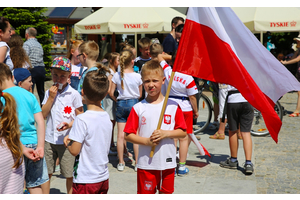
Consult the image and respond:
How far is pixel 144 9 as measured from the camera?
1162 centimetres

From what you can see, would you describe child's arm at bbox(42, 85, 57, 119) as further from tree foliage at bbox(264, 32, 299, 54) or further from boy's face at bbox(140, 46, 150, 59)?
tree foliage at bbox(264, 32, 299, 54)

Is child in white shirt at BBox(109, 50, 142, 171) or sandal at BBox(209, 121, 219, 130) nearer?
child in white shirt at BBox(109, 50, 142, 171)

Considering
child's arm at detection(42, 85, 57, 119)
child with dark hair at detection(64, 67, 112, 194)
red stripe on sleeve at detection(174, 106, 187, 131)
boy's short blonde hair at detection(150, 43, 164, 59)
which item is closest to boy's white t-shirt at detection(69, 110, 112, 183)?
child with dark hair at detection(64, 67, 112, 194)

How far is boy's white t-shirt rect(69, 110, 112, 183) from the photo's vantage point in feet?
10.5

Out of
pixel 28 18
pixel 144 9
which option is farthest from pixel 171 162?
pixel 28 18

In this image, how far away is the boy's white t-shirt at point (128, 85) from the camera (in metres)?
5.87

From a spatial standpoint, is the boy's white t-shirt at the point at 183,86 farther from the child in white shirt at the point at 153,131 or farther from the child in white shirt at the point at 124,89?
the child in white shirt at the point at 153,131

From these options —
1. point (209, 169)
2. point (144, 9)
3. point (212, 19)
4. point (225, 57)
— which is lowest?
point (209, 169)

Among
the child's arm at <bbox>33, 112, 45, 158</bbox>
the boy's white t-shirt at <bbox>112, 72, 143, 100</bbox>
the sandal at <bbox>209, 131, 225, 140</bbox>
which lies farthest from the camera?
the sandal at <bbox>209, 131, 225, 140</bbox>

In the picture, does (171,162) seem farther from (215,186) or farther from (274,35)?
(274,35)

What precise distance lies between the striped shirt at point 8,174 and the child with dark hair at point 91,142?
478 mm

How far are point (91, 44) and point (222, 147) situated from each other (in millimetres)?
3479

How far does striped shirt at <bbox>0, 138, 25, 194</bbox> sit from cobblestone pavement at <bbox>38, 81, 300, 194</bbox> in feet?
5.72

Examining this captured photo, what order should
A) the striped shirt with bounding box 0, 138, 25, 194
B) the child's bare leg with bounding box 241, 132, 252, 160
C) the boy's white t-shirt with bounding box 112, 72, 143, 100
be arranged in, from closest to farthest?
the striped shirt with bounding box 0, 138, 25, 194, the child's bare leg with bounding box 241, 132, 252, 160, the boy's white t-shirt with bounding box 112, 72, 143, 100
